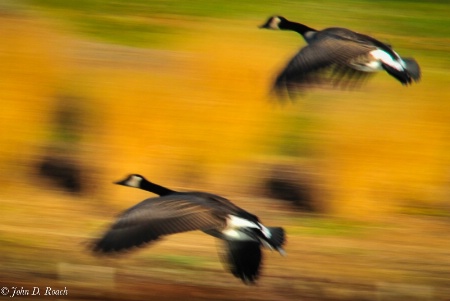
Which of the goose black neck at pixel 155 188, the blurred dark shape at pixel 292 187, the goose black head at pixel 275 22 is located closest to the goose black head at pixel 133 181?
the goose black neck at pixel 155 188

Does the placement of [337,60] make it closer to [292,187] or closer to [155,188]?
[292,187]

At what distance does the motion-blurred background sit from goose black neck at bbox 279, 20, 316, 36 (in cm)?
2

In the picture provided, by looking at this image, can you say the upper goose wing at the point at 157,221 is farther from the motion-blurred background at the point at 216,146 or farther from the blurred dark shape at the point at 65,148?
the blurred dark shape at the point at 65,148

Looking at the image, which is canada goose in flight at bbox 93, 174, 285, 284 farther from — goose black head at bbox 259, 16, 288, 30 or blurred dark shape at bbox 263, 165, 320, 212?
goose black head at bbox 259, 16, 288, 30

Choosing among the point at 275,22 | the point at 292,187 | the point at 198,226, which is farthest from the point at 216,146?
the point at 198,226

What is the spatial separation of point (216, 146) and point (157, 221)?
0.56 meters

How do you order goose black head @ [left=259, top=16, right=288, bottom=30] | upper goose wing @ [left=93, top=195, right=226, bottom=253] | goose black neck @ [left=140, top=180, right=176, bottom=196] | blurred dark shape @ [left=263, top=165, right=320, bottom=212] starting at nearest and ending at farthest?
upper goose wing @ [left=93, top=195, right=226, bottom=253] < goose black neck @ [left=140, top=180, right=176, bottom=196] < blurred dark shape @ [left=263, top=165, right=320, bottom=212] < goose black head @ [left=259, top=16, right=288, bottom=30]

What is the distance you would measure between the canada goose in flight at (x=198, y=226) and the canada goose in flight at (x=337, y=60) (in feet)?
1.26

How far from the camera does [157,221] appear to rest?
2.59 metres

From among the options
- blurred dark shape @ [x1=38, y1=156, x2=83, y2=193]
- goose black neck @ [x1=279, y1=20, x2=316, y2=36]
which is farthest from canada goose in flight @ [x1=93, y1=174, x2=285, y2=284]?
goose black neck @ [x1=279, y1=20, x2=316, y2=36]

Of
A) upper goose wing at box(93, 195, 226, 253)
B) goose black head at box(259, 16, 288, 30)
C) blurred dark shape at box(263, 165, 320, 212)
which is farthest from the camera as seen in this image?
goose black head at box(259, 16, 288, 30)

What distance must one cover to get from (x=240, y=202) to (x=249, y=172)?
3.7 inches

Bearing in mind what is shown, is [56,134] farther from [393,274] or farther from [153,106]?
[393,274]

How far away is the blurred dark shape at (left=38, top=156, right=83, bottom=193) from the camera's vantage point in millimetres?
3117
